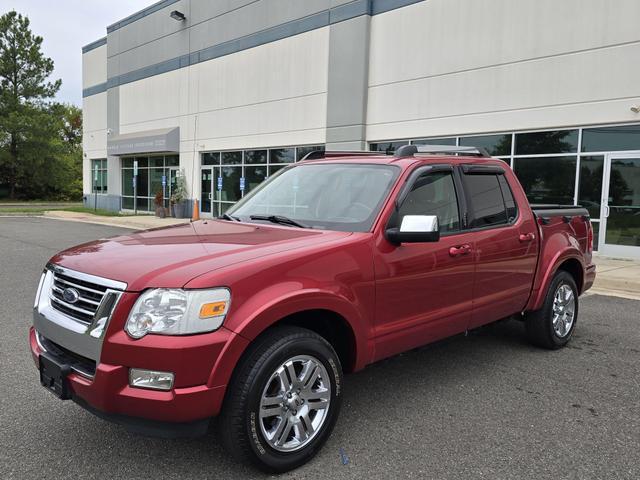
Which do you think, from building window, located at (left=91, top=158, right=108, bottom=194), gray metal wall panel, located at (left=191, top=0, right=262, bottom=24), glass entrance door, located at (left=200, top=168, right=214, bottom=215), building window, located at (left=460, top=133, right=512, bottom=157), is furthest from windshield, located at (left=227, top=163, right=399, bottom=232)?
building window, located at (left=91, top=158, right=108, bottom=194)

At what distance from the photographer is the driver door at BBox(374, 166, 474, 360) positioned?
138 inches

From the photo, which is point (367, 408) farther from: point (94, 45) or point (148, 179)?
point (94, 45)

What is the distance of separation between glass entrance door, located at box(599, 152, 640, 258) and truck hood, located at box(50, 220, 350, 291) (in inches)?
422

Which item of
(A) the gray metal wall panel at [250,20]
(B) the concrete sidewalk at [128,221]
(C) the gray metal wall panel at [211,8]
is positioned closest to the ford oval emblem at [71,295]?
(B) the concrete sidewalk at [128,221]

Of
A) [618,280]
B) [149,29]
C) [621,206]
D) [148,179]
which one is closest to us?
[618,280]

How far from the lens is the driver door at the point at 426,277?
3.52m

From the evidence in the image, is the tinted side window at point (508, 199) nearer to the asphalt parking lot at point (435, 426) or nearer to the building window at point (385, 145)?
the asphalt parking lot at point (435, 426)

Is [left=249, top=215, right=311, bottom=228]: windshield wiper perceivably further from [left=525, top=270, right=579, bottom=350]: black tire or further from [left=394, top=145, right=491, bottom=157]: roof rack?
[left=525, top=270, right=579, bottom=350]: black tire

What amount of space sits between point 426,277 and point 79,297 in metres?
2.23

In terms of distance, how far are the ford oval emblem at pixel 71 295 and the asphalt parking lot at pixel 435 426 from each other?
934 mm

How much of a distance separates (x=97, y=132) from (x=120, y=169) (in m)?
4.05

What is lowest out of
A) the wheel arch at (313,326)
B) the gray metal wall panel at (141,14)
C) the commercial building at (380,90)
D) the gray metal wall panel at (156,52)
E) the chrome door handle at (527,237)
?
the wheel arch at (313,326)

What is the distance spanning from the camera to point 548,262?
16.6 ft

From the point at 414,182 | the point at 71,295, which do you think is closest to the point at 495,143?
the point at 414,182
